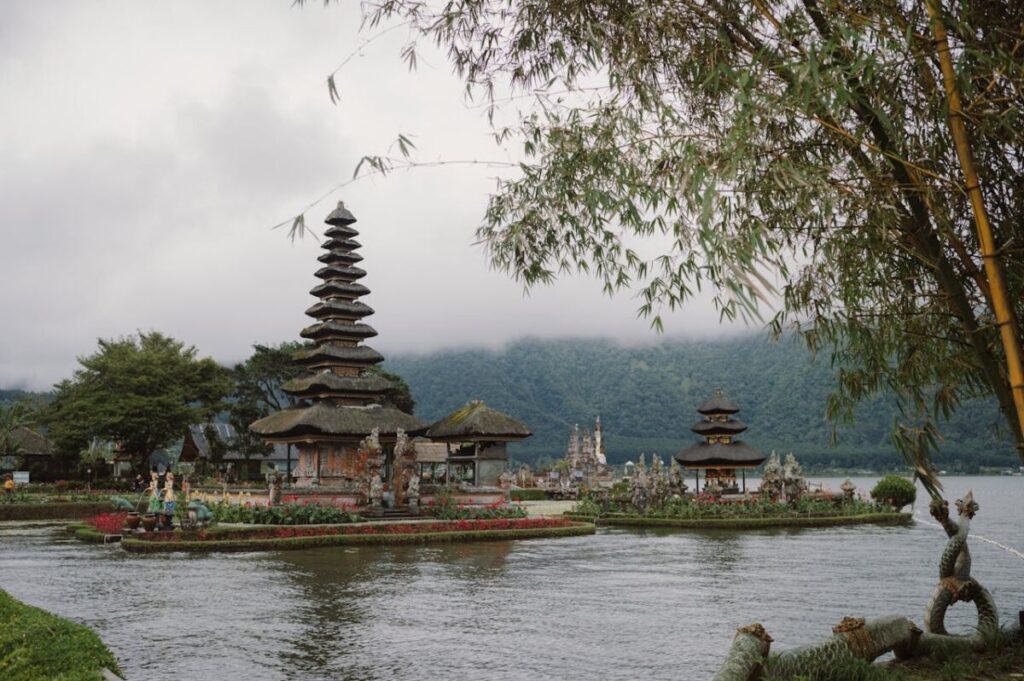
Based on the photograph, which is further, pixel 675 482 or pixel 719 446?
pixel 719 446

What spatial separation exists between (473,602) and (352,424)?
78.0 ft

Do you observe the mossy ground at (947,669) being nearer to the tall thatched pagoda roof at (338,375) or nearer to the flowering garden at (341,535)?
the flowering garden at (341,535)

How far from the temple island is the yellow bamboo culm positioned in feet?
92.2

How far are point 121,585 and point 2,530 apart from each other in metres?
17.4

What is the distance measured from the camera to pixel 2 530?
29.5 m

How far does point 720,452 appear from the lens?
43.9m

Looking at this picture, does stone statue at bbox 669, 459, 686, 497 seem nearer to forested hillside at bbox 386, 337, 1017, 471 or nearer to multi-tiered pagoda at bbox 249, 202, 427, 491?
multi-tiered pagoda at bbox 249, 202, 427, 491

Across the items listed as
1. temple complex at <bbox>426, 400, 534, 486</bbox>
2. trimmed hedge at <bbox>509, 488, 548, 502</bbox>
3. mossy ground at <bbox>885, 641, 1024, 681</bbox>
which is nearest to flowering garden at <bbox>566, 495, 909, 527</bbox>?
temple complex at <bbox>426, 400, 534, 486</bbox>

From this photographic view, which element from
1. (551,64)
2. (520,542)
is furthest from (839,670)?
(520,542)

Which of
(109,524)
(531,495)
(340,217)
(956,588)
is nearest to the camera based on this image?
(956,588)

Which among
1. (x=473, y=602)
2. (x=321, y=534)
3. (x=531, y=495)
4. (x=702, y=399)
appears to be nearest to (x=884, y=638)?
(x=473, y=602)

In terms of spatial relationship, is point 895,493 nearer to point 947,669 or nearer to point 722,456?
point 722,456

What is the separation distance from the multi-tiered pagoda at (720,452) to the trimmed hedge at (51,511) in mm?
27807

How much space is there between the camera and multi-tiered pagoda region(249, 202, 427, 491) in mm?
36406
